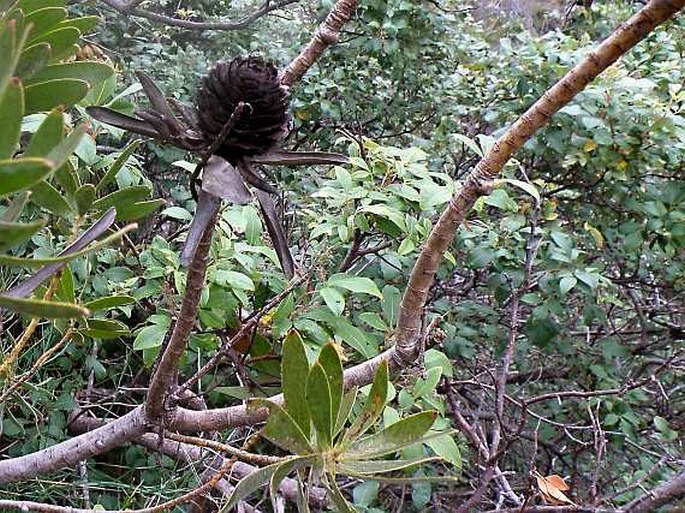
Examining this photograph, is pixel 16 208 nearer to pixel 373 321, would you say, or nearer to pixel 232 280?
pixel 232 280

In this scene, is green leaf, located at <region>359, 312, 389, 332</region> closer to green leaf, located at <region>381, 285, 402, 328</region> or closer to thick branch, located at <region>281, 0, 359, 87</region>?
green leaf, located at <region>381, 285, 402, 328</region>

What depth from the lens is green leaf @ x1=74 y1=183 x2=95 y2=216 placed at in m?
0.63

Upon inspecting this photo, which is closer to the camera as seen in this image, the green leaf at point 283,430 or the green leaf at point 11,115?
the green leaf at point 11,115

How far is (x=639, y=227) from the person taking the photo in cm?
152

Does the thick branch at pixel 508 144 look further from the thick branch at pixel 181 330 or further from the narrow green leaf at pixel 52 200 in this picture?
the narrow green leaf at pixel 52 200

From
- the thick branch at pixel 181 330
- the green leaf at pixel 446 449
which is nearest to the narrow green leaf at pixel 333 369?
the thick branch at pixel 181 330

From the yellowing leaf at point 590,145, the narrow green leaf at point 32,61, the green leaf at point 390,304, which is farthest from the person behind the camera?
the yellowing leaf at point 590,145

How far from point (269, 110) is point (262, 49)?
2373 millimetres

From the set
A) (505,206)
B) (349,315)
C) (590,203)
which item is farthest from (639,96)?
(349,315)

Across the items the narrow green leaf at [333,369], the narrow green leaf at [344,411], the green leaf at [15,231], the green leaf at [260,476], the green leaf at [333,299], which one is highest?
the green leaf at [15,231]

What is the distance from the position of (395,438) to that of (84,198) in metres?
0.36

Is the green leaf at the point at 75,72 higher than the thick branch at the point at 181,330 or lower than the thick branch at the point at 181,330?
higher

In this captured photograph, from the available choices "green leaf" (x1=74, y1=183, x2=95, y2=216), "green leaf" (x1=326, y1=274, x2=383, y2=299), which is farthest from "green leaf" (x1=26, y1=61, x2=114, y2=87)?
"green leaf" (x1=326, y1=274, x2=383, y2=299)

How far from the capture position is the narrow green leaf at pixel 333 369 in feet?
1.69
